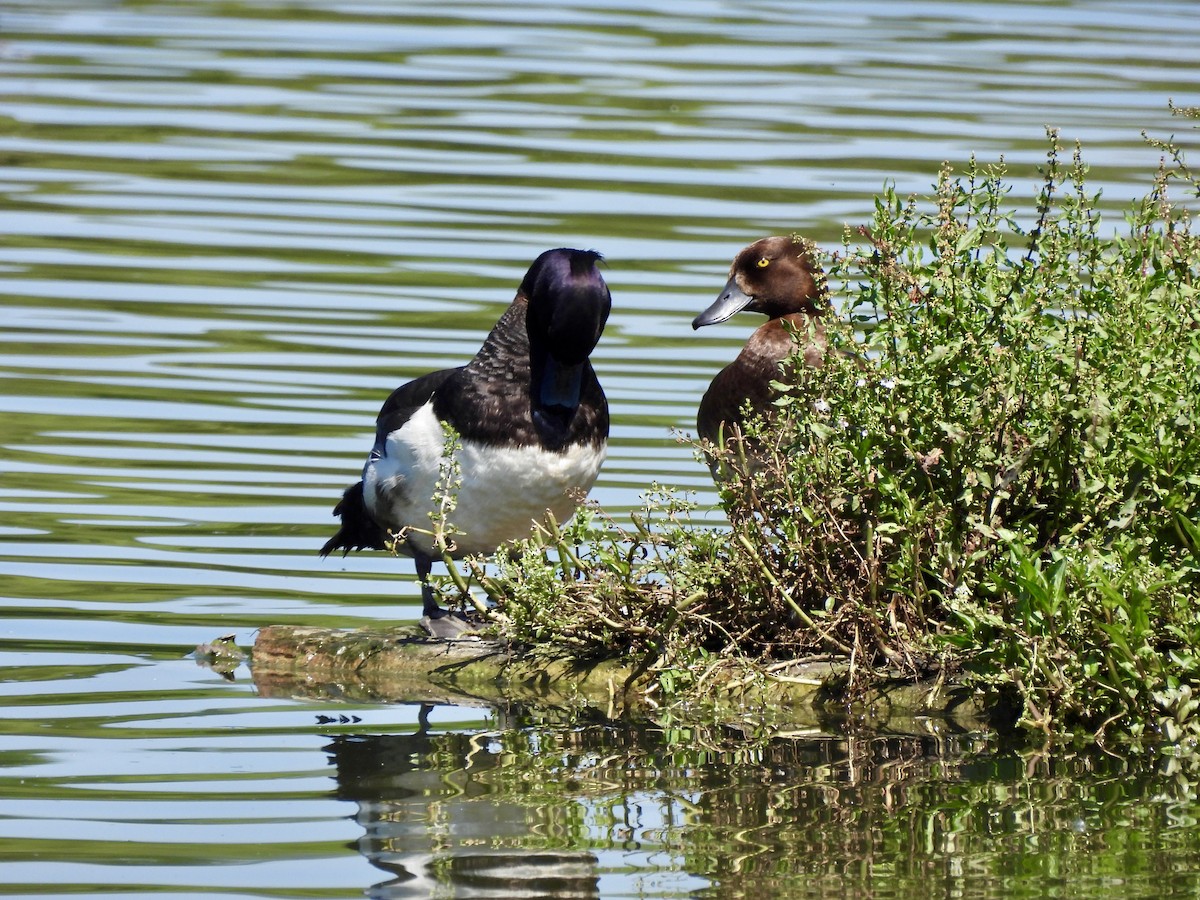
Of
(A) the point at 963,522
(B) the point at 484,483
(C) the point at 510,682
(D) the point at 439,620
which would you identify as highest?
(B) the point at 484,483

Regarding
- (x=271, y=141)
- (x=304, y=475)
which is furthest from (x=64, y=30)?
(x=304, y=475)

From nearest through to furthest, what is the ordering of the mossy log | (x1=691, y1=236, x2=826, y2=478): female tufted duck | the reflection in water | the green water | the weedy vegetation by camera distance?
the reflection in water < the green water < the weedy vegetation < the mossy log < (x1=691, y1=236, x2=826, y2=478): female tufted duck

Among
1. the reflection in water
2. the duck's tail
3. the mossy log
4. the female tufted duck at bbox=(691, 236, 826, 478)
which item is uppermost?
the female tufted duck at bbox=(691, 236, 826, 478)

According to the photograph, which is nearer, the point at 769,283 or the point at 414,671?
the point at 414,671

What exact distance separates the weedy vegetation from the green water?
0.77 feet

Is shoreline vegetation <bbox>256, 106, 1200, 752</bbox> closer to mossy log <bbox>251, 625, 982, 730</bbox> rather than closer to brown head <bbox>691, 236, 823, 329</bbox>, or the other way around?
mossy log <bbox>251, 625, 982, 730</bbox>

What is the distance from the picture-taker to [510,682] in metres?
6.21

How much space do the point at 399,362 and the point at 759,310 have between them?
2481 mm

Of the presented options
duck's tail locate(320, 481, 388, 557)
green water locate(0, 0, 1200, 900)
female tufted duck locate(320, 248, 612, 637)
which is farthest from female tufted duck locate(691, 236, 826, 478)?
duck's tail locate(320, 481, 388, 557)

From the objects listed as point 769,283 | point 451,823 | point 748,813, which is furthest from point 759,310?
point 451,823

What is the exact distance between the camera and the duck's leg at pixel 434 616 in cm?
649

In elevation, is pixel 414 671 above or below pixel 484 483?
below

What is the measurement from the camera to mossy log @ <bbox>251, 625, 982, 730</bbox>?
5.72m

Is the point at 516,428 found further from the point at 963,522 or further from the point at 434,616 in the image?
the point at 963,522
